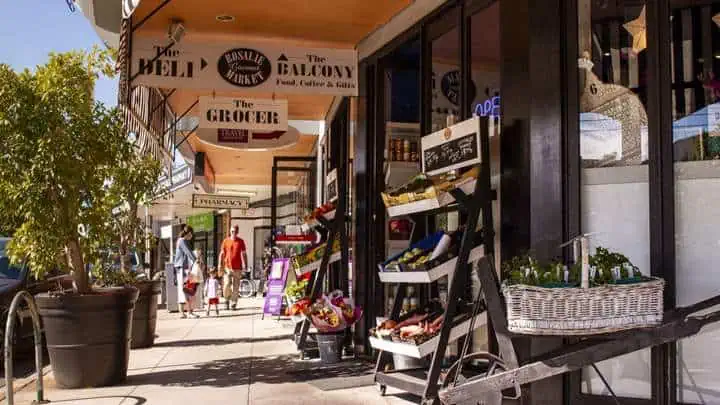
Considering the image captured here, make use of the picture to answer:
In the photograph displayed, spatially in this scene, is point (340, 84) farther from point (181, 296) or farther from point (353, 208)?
point (181, 296)

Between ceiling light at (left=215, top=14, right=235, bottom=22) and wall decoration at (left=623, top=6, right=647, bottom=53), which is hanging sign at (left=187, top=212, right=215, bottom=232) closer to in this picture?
ceiling light at (left=215, top=14, right=235, bottom=22)

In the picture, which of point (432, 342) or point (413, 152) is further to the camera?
point (413, 152)

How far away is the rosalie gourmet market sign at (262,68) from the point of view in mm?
7738

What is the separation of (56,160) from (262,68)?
2384mm

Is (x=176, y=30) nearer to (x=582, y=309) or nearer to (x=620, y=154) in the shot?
(x=620, y=154)

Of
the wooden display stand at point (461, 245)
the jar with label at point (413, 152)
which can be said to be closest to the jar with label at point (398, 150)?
the jar with label at point (413, 152)

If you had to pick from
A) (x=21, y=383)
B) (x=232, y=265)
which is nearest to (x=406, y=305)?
(x=21, y=383)

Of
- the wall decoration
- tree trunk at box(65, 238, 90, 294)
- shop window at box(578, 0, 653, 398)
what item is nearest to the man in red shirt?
tree trunk at box(65, 238, 90, 294)

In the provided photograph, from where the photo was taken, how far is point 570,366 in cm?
346

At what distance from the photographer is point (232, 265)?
1579cm

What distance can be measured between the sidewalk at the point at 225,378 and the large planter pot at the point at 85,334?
0.52 feet

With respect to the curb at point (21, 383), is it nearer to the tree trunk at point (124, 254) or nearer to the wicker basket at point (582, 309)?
the tree trunk at point (124, 254)

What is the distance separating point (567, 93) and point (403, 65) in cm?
330

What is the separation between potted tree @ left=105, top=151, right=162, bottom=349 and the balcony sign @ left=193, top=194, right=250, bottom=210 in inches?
447
